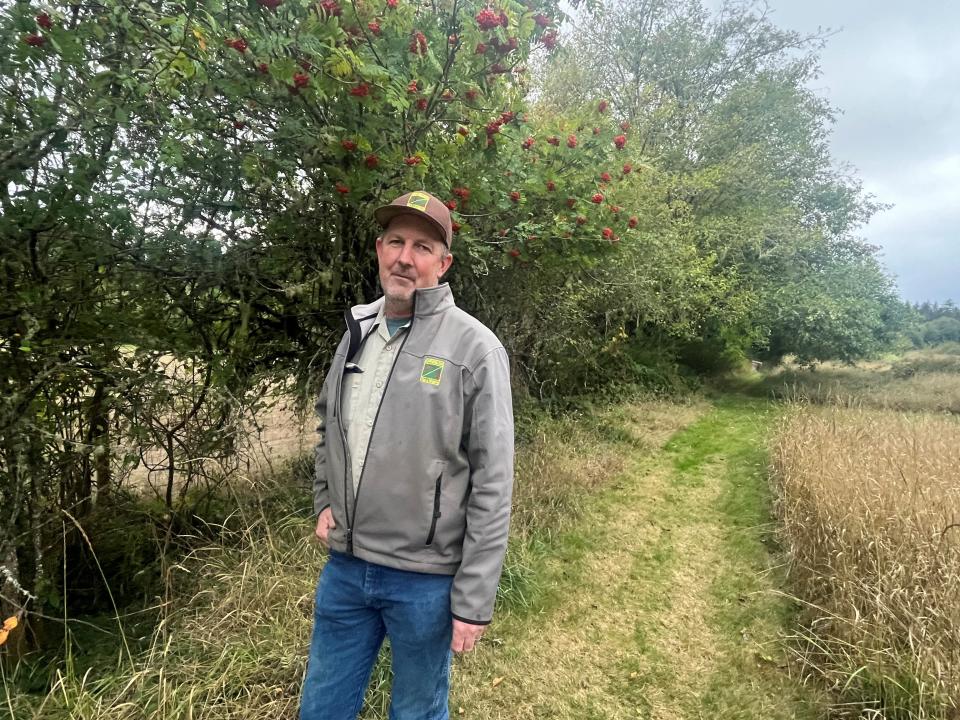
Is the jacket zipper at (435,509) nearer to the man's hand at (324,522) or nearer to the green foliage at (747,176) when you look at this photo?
the man's hand at (324,522)

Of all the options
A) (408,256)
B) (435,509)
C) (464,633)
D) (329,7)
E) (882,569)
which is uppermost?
(329,7)

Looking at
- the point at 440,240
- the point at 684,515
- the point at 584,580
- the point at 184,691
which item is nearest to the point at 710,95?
the point at 684,515

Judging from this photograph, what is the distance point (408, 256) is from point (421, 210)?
158mm

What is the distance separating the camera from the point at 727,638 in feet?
11.2

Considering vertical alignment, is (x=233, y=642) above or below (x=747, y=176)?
below

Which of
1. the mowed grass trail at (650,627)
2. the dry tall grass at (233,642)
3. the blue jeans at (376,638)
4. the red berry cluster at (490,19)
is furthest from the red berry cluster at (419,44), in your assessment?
the mowed grass trail at (650,627)

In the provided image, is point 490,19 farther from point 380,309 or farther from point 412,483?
point 412,483

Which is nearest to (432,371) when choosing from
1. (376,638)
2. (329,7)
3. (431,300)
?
(431,300)

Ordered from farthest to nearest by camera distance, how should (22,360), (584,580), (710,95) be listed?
1. (710,95)
2. (584,580)
3. (22,360)

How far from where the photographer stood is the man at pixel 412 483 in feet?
5.28

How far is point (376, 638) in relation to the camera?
6.04 ft

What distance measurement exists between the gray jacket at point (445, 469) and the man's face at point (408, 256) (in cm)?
19

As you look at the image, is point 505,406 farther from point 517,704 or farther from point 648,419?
point 648,419

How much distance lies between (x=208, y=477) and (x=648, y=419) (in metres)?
7.61
